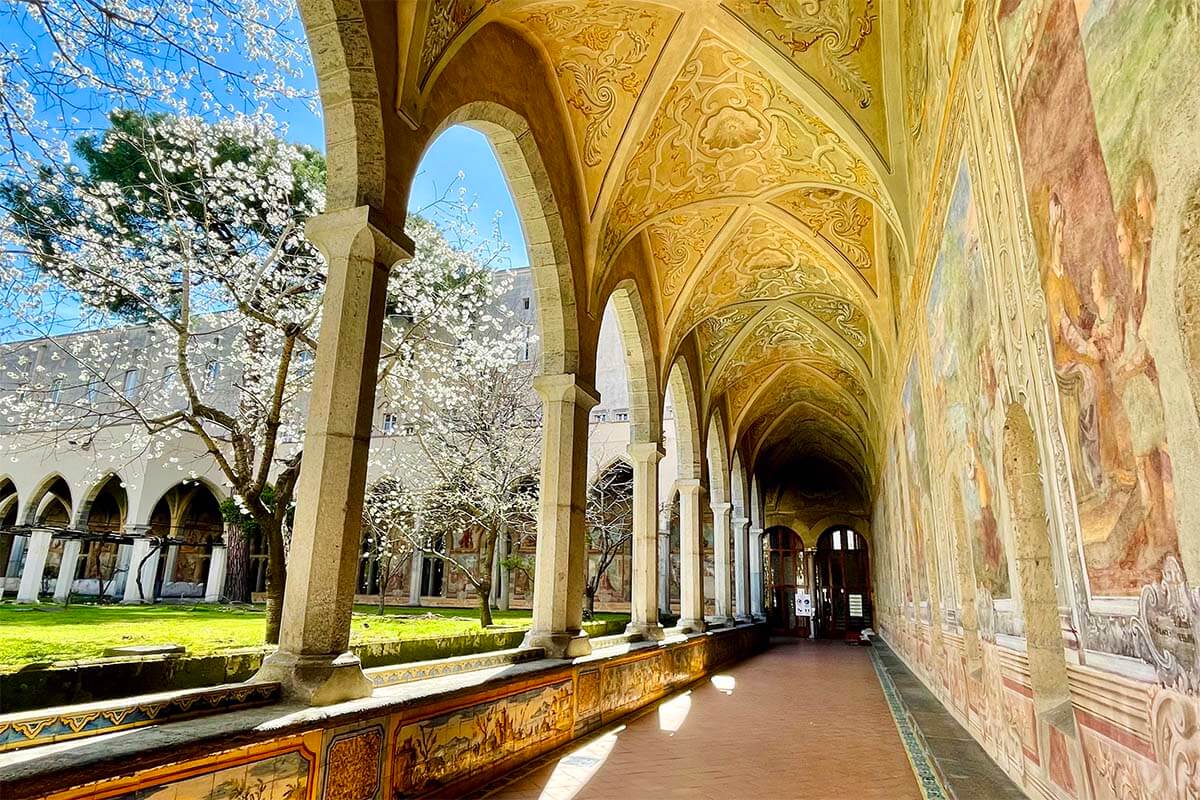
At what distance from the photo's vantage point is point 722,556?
50.5 ft

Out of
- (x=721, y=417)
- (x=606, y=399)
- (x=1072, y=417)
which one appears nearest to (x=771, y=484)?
(x=606, y=399)

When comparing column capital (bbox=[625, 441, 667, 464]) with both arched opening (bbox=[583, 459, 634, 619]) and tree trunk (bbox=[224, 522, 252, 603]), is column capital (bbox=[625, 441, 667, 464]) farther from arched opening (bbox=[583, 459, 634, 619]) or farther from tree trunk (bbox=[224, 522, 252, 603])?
tree trunk (bbox=[224, 522, 252, 603])

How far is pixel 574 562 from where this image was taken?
6824mm

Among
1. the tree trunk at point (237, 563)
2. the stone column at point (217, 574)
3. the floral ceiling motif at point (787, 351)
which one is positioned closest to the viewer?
the floral ceiling motif at point (787, 351)

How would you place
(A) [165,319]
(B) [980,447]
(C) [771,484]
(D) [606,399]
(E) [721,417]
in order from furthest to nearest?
(C) [771,484] < (D) [606,399] < (E) [721,417] < (A) [165,319] < (B) [980,447]

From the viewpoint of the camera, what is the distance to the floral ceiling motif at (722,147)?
707cm

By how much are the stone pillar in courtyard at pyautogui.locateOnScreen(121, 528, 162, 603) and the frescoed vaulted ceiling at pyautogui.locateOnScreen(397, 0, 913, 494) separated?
20780mm

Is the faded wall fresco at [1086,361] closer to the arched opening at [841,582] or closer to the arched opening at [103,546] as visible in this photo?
the arched opening at [841,582]

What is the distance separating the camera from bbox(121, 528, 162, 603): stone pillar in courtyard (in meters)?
22.3

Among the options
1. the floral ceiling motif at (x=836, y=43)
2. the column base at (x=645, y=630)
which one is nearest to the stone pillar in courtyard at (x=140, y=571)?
the column base at (x=645, y=630)

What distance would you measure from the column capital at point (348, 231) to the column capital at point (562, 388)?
317cm

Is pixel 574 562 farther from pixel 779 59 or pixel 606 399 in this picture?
pixel 606 399

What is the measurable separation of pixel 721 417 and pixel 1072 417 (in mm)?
13990

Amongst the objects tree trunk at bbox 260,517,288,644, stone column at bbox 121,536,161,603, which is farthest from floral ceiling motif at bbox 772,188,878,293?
stone column at bbox 121,536,161,603
